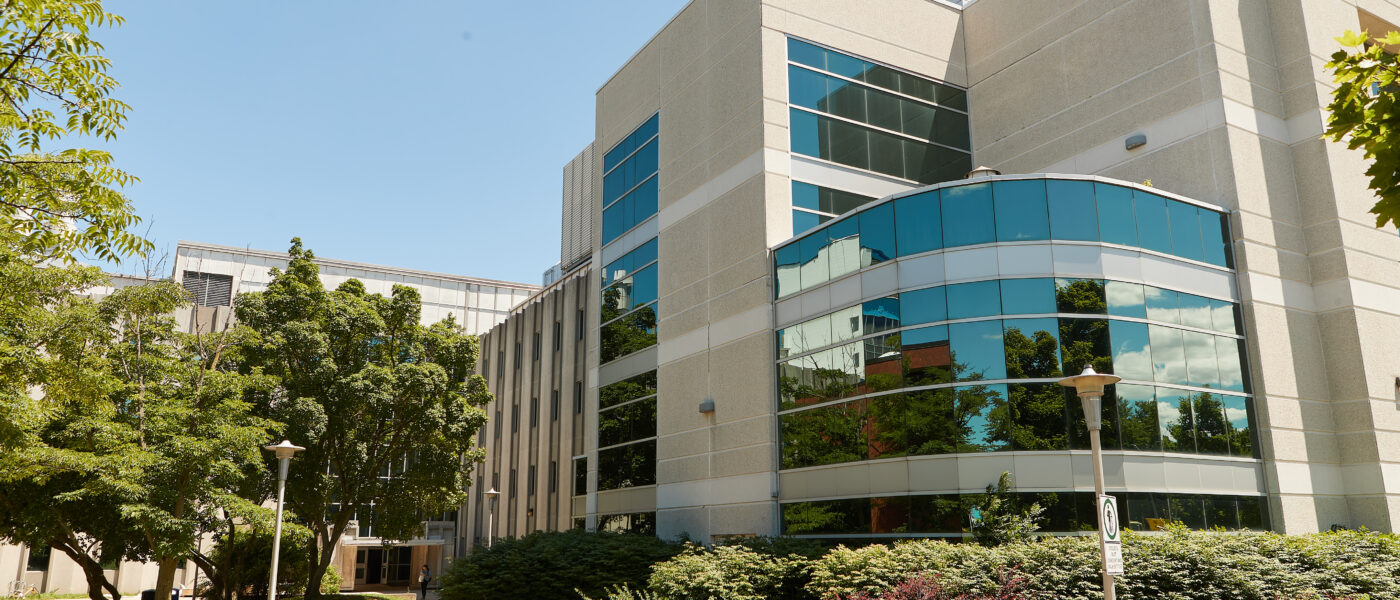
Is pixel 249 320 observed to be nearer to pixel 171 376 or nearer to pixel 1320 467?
pixel 171 376

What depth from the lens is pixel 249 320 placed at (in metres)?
30.3

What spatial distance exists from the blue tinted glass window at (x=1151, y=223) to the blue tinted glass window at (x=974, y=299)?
12.4 ft

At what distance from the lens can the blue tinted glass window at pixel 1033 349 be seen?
811 inches

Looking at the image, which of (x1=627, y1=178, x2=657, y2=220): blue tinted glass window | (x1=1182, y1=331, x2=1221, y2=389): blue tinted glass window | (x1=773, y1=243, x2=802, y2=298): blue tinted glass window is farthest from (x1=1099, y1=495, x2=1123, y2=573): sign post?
(x1=627, y1=178, x2=657, y2=220): blue tinted glass window

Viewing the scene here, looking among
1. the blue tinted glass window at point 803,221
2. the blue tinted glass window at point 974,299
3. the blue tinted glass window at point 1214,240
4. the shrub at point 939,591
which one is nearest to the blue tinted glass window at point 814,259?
the blue tinted glass window at point 803,221

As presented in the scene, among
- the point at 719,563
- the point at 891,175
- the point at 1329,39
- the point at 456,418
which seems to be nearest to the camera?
the point at 719,563

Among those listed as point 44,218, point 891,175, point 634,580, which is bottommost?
point 634,580

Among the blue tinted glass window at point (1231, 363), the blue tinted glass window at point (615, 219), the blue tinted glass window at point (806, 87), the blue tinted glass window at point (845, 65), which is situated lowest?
the blue tinted glass window at point (1231, 363)

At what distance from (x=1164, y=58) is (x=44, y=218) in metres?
24.6

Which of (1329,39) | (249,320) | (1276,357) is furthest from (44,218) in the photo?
(1329,39)

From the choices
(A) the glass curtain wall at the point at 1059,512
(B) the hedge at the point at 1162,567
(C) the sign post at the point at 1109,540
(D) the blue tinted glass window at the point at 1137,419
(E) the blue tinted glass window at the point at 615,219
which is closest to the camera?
(C) the sign post at the point at 1109,540

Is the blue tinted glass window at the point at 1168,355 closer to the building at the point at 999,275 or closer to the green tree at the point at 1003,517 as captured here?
the building at the point at 999,275

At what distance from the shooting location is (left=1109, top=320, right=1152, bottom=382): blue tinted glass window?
20.8 meters

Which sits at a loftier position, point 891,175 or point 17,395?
point 891,175
